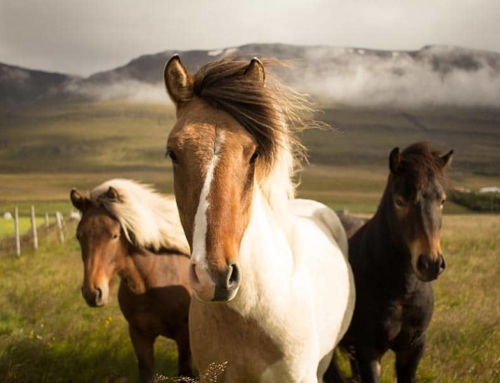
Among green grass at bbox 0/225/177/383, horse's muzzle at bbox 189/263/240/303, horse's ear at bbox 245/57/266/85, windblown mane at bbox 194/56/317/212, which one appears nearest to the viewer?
horse's muzzle at bbox 189/263/240/303

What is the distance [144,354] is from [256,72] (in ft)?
11.2

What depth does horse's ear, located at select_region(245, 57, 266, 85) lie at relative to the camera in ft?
8.32

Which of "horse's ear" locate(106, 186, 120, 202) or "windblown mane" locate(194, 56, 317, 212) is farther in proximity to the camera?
"horse's ear" locate(106, 186, 120, 202)

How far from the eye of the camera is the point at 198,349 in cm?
278

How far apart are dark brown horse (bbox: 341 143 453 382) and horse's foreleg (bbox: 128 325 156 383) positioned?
2046 millimetres

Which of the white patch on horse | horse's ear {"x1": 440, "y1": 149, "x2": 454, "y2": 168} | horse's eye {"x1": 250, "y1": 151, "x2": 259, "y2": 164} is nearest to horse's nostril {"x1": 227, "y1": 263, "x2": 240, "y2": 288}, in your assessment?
the white patch on horse

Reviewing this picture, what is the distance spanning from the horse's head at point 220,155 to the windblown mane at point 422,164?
1.38m

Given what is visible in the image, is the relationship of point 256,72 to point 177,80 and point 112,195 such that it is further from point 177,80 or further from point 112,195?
point 112,195

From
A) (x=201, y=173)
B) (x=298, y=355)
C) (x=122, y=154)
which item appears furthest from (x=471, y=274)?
(x=122, y=154)

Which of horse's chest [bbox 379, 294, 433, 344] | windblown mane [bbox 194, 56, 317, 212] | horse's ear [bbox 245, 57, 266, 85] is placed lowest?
horse's chest [bbox 379, 294, 433, 344]

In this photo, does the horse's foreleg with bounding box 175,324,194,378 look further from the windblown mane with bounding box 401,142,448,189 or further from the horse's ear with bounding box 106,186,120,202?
the windblown mane with bounding box 401,142,448,189

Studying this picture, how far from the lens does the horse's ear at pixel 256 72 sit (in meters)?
2.54

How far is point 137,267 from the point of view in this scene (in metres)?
4.93

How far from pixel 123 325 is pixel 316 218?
375 centimetres
